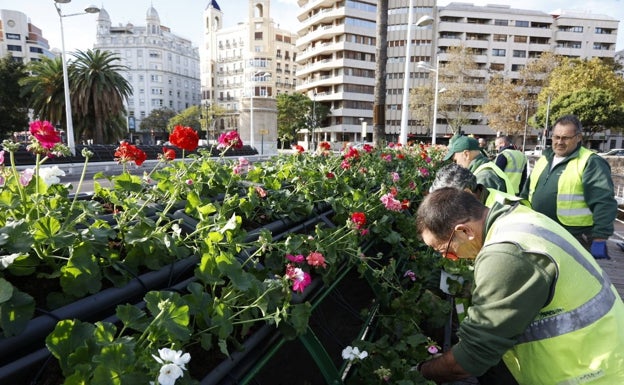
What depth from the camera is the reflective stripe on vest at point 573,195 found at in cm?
381

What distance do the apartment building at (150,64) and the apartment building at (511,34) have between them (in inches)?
2517

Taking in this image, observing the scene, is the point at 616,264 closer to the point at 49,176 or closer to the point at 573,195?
the point at 573,195

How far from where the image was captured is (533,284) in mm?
1495

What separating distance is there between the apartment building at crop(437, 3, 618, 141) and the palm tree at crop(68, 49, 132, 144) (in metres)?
50.4

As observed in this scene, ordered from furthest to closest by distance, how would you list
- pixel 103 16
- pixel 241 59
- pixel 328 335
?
pixel 103 16 → pixel 241 59 → pixel 328 335

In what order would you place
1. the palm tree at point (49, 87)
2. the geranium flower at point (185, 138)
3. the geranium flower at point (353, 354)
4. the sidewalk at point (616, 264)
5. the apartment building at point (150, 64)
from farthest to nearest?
the apartment building at point (150, 64) → the palm tree at point (49, 87) → the sidewalk at point (616, 264) → the geranium flower at point (185, 138) → the geranium flower at point (353, 354)

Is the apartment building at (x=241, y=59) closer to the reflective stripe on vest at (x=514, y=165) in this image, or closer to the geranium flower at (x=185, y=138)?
the reflective stripe on vest at (x=514, y=165)

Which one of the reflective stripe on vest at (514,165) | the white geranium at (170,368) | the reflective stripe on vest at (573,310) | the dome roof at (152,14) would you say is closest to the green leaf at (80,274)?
the white geranium at (170,368)

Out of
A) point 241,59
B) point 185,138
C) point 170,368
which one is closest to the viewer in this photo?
point 170,368

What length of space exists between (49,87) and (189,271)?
1223 inches

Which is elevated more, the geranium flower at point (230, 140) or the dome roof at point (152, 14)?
the dome roof at point (152, 14)

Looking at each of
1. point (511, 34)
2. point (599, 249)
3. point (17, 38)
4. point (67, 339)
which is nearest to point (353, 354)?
point (67, 339)

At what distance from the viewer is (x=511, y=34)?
64.7 meters

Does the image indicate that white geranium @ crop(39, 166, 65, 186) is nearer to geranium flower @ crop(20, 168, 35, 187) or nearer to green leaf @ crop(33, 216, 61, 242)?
geranium flower @ crop(20, 168, 35, 187)
